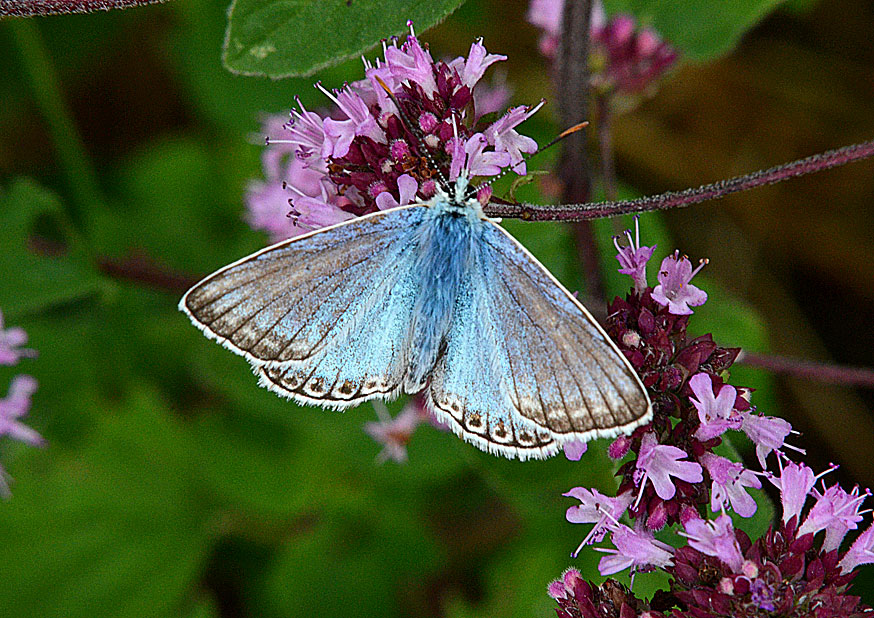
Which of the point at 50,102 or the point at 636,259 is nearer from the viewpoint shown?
the point at 636,259

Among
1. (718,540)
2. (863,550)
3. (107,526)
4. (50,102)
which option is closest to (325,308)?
(718,540)

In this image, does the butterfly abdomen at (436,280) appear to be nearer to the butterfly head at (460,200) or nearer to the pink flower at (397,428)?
the butterfly head at (460,200)

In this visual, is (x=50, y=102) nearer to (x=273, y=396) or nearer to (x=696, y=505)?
(x=273, y=396)

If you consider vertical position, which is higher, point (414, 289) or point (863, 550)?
point (414, 289)

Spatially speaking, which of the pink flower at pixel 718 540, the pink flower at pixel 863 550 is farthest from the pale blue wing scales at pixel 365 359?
the pink flower at pixel 863 550

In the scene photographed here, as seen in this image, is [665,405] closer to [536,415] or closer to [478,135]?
[536,415]

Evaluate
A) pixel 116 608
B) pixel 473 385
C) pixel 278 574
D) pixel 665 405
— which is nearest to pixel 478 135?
pixel 473 385
